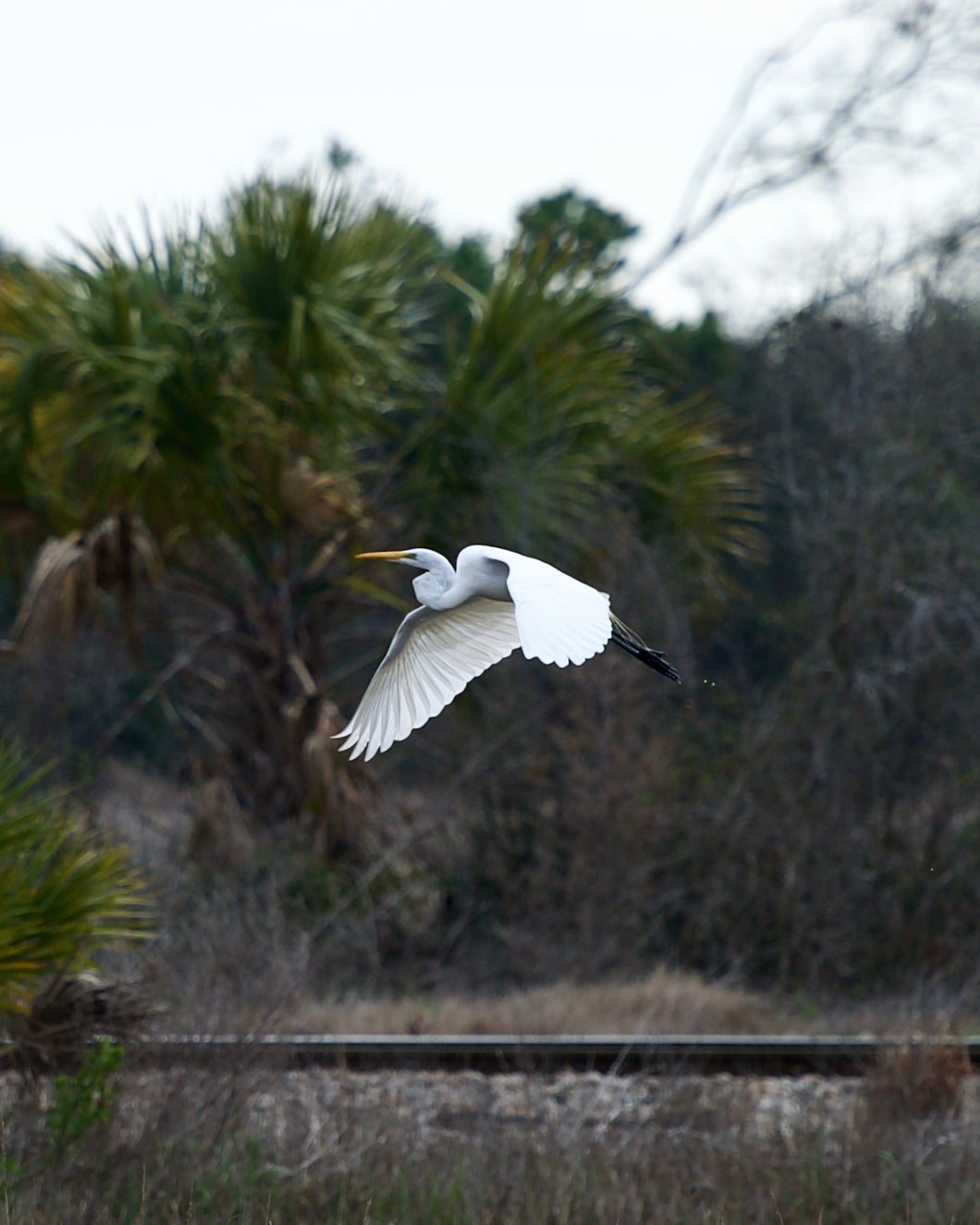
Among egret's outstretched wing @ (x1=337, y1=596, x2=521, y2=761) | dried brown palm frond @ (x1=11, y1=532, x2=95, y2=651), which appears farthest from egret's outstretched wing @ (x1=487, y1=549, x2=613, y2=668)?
dried brown palm frond @ (x1=11, y1=532, x2=95, y2=651)

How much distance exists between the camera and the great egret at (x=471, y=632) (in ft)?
8.75

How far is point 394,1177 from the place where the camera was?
406 cm

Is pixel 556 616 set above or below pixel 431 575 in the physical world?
below

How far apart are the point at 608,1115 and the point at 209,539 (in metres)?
4.41

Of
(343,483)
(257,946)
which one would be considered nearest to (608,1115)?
(257,946)

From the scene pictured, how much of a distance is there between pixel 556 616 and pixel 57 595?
212 inches

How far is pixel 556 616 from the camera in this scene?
272cm

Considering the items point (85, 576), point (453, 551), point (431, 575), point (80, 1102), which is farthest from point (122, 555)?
point (431, 575)

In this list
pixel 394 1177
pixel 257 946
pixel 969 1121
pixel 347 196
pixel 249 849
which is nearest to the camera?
pixel 394 1177

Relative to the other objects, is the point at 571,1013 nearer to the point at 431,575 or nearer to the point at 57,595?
the point at 57,595

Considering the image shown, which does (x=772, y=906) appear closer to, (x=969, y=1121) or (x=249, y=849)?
(x=249, y=849)

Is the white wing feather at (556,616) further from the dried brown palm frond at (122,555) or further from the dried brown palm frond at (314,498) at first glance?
the dried brown palm frond at (122,555)

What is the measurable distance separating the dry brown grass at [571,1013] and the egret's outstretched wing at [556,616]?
3.72m

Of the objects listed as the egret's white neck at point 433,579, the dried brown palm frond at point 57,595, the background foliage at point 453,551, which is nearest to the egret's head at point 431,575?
the egret's white neck at point 433,579
